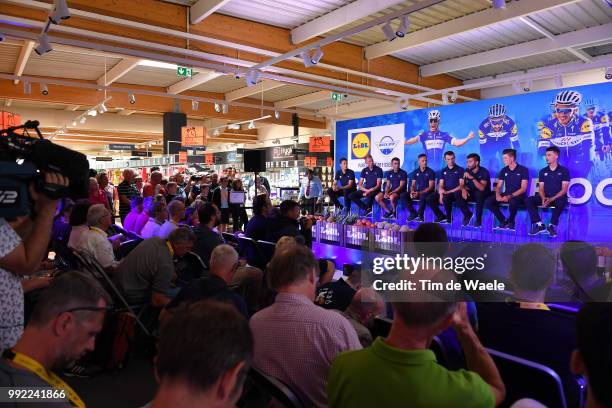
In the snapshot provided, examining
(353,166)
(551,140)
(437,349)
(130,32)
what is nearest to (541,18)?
(551,140)

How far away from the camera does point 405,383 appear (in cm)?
138

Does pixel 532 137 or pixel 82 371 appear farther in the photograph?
pixel 532 137

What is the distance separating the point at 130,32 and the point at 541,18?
680cm

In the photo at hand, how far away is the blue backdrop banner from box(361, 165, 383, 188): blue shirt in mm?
366

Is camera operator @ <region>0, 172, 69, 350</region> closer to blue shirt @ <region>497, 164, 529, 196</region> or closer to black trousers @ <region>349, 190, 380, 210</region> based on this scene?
blue shirt @ <region>497, 164, 529, 196</region>

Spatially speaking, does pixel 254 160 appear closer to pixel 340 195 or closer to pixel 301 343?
pixel 340 195

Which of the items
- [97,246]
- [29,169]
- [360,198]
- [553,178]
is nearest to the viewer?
[29,169]

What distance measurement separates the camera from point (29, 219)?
6.76 ft

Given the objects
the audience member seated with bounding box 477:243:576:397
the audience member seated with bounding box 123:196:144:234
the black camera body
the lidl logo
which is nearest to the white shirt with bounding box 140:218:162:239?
the audience member seated with bounding box 123:196:144:234

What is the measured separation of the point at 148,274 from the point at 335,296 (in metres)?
1.53

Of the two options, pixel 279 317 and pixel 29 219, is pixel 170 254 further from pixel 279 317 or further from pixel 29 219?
pixel 279 317

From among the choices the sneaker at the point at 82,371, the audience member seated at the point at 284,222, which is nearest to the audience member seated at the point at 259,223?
the audience member seated at the point at 284,222

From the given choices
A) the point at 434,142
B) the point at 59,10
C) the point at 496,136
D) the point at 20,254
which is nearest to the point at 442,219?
the point at 434,142

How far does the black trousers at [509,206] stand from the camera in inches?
345
